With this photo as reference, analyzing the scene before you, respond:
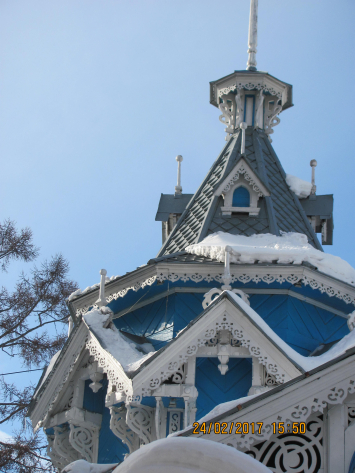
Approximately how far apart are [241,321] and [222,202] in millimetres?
4127

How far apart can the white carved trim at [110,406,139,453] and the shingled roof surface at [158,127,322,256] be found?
11.6 ft

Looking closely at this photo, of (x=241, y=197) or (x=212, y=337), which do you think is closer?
(x=212, y=337)

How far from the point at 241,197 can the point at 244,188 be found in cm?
17

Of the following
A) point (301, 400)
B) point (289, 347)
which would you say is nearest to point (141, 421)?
point (289, 347)

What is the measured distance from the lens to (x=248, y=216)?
12.9 metres

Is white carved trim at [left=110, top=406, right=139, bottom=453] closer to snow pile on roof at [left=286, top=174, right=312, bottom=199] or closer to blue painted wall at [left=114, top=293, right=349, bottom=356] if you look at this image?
blue painted wall at [left=114, top=293, right=349, bottom=356]

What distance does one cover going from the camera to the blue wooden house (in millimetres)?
6367

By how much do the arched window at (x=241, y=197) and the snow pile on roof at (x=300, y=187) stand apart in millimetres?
1744

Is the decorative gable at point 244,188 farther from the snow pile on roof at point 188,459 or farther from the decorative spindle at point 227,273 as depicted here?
the snow pile on roof at point 188,459

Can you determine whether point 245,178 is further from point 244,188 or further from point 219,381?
point 219,381

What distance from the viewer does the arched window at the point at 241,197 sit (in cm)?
1305

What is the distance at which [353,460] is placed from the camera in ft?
20.4

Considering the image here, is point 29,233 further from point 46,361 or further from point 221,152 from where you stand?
point 221,152
